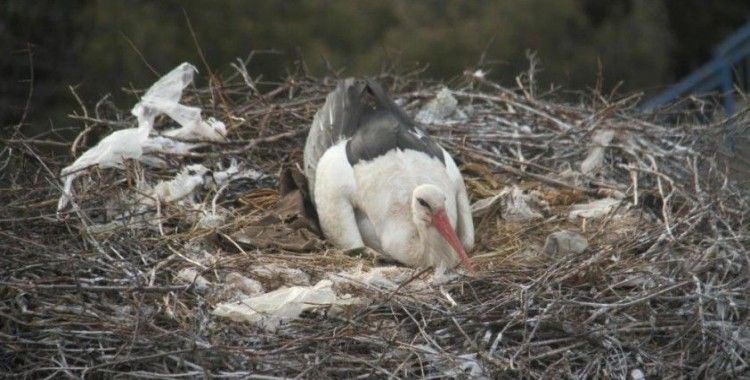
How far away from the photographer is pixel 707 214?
6.76 m

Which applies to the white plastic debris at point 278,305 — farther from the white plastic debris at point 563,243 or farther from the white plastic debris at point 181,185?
the white plastic debris at point 181,185

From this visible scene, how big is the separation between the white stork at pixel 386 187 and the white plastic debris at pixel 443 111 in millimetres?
839

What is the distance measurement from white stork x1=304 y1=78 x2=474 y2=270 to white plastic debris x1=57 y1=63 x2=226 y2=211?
621mm

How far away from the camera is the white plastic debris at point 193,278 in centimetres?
629

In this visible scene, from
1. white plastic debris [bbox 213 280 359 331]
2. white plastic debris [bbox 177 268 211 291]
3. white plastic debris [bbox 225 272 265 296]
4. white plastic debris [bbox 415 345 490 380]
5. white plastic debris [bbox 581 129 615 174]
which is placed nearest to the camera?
white plastic debris [bbox 415 345 490 380]

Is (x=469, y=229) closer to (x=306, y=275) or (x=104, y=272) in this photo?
(x=306, y=275)

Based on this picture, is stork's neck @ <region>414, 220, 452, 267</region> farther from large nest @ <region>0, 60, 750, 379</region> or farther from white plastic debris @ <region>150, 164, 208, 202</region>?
white plastic debris @ <region>150, 164, 208, 202</region>

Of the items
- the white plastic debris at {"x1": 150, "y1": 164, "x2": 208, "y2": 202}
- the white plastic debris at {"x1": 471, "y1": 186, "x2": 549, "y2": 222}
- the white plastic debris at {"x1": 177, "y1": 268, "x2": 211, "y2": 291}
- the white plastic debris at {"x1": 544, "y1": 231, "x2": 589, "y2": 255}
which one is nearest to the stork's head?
the white plastic debris at {"x1": 544, "y1": 231, "x2": 589, "y2": 255}

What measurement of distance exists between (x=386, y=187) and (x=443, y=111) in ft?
4.92

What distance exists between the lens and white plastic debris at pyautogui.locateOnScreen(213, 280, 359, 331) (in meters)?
6.05

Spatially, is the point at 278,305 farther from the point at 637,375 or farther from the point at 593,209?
the point at 593,209

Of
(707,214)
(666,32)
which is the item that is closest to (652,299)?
(707,214)

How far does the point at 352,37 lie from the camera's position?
17.0m

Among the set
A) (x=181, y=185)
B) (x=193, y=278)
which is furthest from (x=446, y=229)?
(x=181, y=185)
